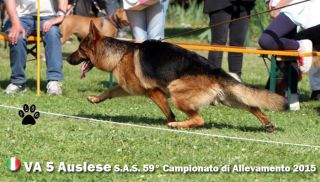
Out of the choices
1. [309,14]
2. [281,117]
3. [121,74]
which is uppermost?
[309,14]

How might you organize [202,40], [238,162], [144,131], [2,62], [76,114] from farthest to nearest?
[202,40] < [2,62] < [76,114] < [144,131] < [238,162]

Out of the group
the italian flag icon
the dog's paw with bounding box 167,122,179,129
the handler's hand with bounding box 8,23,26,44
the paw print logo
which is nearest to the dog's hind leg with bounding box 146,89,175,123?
the dog's paw with bounding box 167,122,179,129

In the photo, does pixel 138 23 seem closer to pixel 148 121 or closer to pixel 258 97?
pixel 148 121

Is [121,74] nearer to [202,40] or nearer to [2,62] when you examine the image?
Answer: [2,62]

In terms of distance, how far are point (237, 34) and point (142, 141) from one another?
11.0ft

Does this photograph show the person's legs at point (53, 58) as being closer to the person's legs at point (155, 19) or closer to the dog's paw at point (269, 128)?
the person's legs at point (155, 19)

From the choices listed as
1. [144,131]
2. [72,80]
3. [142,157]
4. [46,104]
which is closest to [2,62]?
[72,80]

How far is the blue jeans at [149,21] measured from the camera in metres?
8.89

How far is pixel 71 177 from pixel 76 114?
8.16ft

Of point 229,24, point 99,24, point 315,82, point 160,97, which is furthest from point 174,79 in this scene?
point 99,24

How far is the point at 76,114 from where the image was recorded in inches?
298

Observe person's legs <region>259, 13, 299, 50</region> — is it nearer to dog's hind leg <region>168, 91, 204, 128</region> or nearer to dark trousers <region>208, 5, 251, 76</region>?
dark trousers <region>208, 5, 251, 76</region>

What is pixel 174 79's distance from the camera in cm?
668

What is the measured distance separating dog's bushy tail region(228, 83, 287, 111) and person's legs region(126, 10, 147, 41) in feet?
8.46
